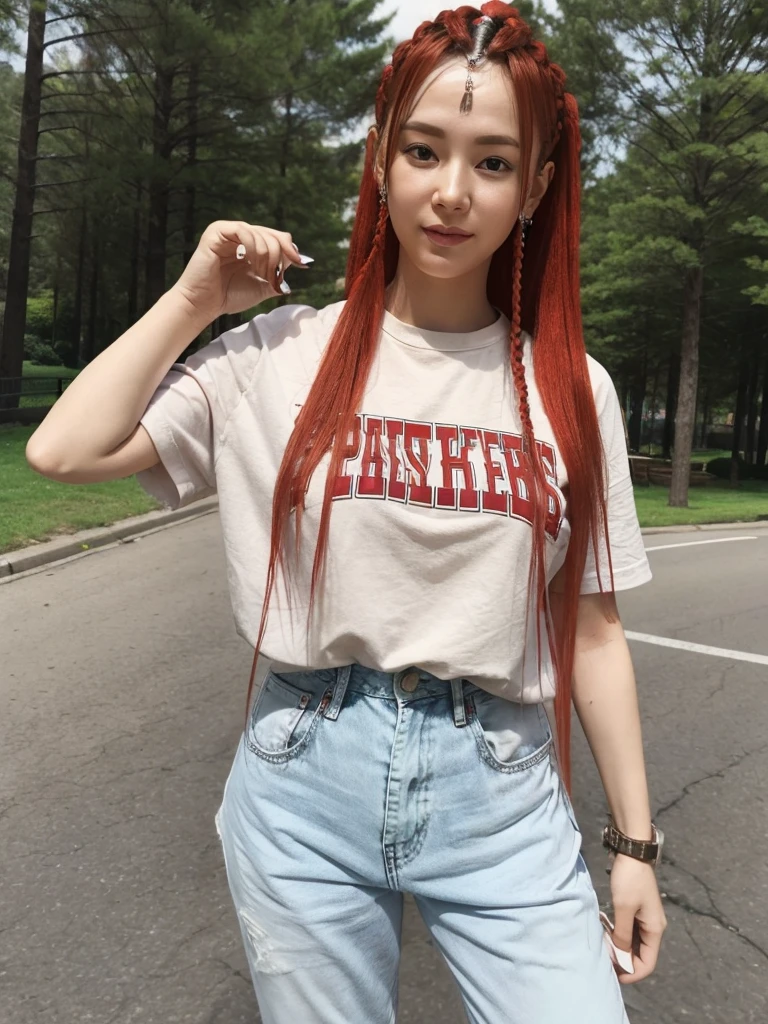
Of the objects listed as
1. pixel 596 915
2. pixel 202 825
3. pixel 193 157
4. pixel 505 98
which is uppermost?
pixel 193 157

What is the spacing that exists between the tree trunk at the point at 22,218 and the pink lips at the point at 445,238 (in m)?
19.6

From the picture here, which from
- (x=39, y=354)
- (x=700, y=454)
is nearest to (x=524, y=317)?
(x=700, y=454)

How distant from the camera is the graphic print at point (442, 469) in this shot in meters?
1.30

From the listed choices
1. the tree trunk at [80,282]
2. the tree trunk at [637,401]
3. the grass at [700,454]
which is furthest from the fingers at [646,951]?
the tree trunk at [80,282]

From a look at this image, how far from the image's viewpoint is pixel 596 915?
4.26 ft

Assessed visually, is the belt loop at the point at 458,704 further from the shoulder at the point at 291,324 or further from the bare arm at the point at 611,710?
the shoulder at the point at 291,324

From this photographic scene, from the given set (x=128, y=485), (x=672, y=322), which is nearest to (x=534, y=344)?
(x=128, y=485)

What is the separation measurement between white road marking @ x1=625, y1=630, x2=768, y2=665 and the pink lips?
506 centimetres

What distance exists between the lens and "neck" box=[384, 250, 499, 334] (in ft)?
4.91

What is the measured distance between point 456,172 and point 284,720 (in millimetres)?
857

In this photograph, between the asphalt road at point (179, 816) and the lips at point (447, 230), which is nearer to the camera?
the lips at point (447, 230)

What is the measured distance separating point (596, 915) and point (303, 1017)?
17.2 inches

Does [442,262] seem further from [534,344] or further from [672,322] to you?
[672,322]

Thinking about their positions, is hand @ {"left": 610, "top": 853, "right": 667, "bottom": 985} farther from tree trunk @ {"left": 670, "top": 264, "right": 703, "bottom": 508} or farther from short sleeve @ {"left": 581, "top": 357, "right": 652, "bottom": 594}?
tree trunk @ {"left": 670, "top": 264, "right": 703, "bottom": 508}
